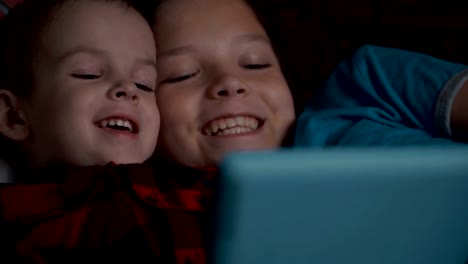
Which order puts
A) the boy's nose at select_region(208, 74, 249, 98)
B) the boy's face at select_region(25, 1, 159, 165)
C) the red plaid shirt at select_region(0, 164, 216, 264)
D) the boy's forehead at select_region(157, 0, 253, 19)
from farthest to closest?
the boy's forehead at select_region(157, 0, 253, 19) → the boy's nose at select_region(208, 74, 249, 98) → the boy's face at select_region(25, 1, 159, 165) → the red plaid shirt at select_region(0, 164, 216, 264)

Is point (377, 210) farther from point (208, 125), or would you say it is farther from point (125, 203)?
point (208, 125)

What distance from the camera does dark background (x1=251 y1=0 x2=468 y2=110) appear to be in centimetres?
118

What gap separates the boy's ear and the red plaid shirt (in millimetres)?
155

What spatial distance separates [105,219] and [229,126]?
12.5 inches

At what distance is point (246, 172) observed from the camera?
30 cm

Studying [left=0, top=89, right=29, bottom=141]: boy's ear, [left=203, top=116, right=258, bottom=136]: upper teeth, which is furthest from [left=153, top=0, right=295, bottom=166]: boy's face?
[left=0, top=89, right=29, bottom=141]: boy's ear

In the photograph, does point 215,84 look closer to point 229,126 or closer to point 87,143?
point 229,126

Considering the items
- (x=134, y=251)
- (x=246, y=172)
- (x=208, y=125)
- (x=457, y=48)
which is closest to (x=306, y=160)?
(x=246, y=172)

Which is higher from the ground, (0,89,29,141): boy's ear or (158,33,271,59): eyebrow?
(158,33,271,59): eyebrow

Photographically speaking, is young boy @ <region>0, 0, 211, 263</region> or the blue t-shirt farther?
the blue t-shirt

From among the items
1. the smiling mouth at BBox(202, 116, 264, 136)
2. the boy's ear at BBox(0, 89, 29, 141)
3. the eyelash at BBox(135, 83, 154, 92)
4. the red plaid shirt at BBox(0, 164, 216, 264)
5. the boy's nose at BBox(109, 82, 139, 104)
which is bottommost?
the smiling mouth at BBox(202, 116, 264, 136)

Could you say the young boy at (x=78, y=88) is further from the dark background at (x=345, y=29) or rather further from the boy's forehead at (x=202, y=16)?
the dark background at (x=345, y=29)

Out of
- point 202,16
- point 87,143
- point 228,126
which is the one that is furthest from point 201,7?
point 87,143

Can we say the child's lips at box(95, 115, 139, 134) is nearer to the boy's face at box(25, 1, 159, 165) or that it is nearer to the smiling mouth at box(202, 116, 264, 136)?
the boy's face at box(25, 1, 159, 165)
